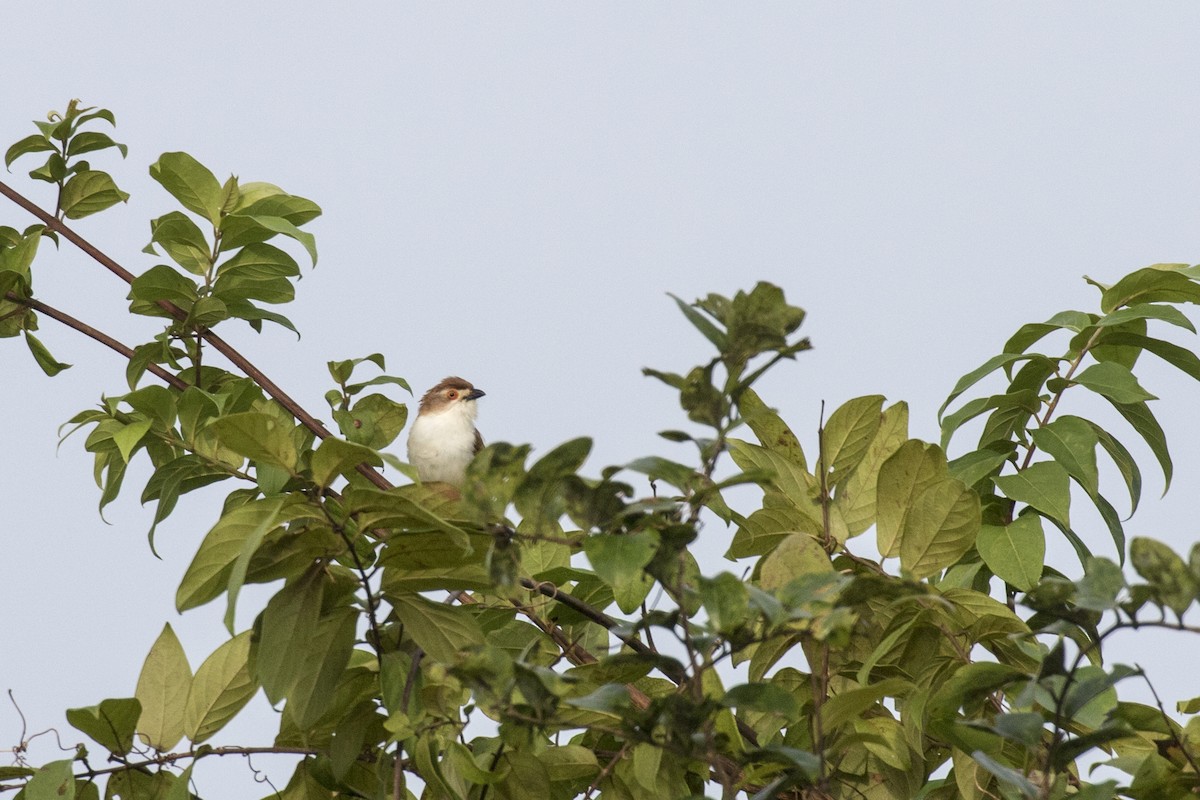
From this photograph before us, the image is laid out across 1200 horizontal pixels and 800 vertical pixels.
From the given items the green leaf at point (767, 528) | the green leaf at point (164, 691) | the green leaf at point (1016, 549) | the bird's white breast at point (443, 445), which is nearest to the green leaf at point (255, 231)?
the green leaf at point (164, 691)

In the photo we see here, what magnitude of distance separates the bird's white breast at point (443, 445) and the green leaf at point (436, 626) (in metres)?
4.08

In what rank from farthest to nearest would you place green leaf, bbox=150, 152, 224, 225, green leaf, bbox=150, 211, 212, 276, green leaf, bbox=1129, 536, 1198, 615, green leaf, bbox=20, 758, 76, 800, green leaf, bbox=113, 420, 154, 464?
green leaf, bbox=150, 152, 224, 225, green leaf, bbox=150, 211, 212, 276, green leaf, bbox=113, 420, 154, 464, green leaf, bbox=20, 758, 76, 800, green leaf, bbox=1129, 536, 1198, 615

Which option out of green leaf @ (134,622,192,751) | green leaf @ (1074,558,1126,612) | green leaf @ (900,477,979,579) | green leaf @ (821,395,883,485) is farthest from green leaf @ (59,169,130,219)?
green leaf @ (1074,558,1126,612)

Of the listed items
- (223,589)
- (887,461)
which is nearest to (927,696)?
(887,461)

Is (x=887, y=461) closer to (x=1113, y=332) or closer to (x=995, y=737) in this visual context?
(x=995, y=737)

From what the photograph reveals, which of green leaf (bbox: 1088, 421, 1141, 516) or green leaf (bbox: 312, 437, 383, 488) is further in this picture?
green leaf (bbox: 1088, 421, 1141, 516)

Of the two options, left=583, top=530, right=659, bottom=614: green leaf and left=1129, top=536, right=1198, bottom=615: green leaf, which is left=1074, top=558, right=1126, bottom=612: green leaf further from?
left=583, top=530, right=659, bottom=614: green leaf

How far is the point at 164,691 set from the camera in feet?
10.9

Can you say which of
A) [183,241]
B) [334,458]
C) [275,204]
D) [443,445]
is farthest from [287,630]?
[443,445]

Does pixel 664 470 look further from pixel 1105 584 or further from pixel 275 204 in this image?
pixel 275 204

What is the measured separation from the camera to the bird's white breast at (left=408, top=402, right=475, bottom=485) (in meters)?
7.09

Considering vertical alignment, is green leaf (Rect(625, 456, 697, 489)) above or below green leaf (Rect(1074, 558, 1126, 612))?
above

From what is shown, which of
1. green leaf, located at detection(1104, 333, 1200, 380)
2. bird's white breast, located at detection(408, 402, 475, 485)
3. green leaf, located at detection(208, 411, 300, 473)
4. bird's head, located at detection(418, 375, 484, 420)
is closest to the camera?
green leaf, located at detection(208, 411, 300, 473)

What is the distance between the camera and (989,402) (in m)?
3.74
